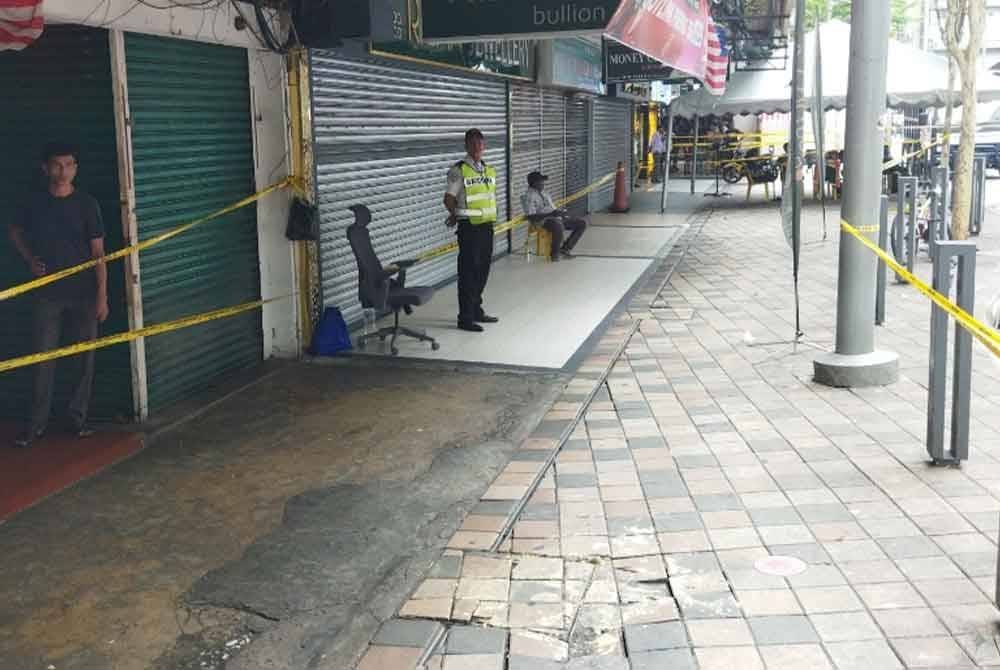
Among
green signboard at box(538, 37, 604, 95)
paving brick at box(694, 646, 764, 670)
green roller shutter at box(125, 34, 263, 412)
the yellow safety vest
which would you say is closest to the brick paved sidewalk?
paving brick at box(694, 646, 764, 670)

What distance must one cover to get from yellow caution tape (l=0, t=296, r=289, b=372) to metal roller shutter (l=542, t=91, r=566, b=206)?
959cm

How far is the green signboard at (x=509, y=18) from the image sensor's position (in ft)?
24.2

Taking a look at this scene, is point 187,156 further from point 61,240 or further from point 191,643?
point 191,643

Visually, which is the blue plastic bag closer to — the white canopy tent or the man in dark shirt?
the man in dark shirt

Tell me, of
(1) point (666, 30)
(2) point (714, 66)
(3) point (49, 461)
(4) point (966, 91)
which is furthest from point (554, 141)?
(3) point (49, 461)

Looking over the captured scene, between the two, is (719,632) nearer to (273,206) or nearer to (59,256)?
(59,256)

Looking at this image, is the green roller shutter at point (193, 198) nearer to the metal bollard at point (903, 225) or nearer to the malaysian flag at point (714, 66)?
the metal bollard at point (903, 225)

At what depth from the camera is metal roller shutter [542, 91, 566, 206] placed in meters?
16.9

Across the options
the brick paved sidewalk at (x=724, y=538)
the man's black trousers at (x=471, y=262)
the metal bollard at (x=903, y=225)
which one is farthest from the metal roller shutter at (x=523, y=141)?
the brick paved sidewalk at (x=724, y=538)

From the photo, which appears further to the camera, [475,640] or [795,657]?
[475,640]

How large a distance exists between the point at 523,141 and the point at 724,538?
11.2 meters

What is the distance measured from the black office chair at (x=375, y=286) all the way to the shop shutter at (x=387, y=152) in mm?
499

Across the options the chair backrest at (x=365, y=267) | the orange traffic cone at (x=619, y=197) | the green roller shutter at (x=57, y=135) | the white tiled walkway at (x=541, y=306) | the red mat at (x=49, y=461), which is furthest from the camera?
the orange traffic cone at (x=619, y=197)

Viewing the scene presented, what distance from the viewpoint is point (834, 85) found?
73.0 ft
